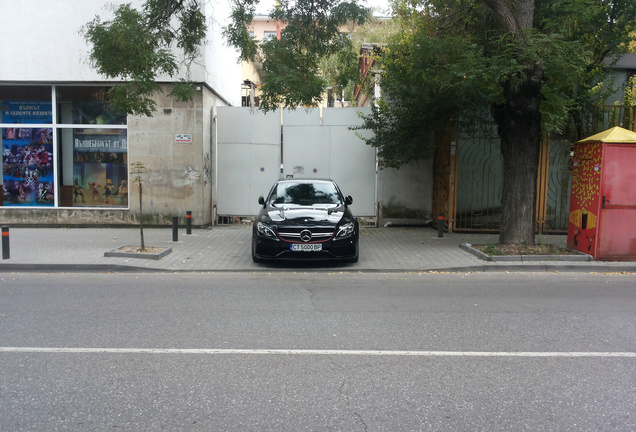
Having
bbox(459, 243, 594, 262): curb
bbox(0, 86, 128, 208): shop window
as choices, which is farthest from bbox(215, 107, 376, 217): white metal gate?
bbox(459, 243, 594, 262): curb

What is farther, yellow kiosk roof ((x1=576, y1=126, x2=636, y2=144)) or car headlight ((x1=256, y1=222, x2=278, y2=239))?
yellow kiosk roof ((x1=576, y1=126, x2=636, y2=144))

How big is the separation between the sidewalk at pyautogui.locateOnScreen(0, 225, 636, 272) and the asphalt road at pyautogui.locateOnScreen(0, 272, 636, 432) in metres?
1.60

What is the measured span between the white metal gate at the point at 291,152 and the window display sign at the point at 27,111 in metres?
5.02

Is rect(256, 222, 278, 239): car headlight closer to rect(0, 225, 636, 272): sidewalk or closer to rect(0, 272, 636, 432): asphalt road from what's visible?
rect(0, 225, 636, 272): sidewalk

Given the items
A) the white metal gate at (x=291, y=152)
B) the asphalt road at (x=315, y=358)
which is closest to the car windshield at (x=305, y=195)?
the asphalt road at (x=315, y=358)

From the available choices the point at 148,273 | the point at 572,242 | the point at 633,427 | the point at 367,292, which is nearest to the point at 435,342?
the point at 633,427

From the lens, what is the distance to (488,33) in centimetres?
1180

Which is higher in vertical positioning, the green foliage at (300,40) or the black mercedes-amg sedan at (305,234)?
the green foliage at (300,40)

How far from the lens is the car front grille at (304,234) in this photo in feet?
29.9

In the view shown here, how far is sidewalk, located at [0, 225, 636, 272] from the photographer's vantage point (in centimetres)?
941

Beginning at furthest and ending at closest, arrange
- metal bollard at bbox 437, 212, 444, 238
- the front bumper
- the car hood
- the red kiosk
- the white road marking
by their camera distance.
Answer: metal bollard at bbox 437, 212, 444, 238 → the red kiosk → the car hood → the front bumper → the white road marking

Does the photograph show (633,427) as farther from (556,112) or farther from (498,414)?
(556,112)

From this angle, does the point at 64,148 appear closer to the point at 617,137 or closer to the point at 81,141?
the point at 81,141

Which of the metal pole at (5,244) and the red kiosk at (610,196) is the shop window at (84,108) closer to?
the metal pole at (5,244)
